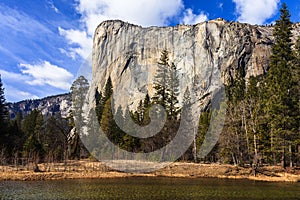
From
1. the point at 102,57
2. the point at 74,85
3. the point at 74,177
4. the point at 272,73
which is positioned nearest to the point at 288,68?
the point at 272,73

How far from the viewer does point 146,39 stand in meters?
108

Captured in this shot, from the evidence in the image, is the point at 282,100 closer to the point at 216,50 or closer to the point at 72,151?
the point at 72,151

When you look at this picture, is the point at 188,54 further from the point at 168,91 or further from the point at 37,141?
the point at 37,141

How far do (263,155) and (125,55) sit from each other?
74.2 metres

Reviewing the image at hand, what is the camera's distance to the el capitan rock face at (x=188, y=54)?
87562 mm

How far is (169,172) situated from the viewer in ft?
109

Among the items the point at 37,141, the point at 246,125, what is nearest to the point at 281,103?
the point at 246,125

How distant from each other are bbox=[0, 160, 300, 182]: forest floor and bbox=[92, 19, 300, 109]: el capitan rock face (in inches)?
1853

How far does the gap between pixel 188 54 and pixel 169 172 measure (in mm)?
66964

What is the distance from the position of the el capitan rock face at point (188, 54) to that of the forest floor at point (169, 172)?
4707 centimetres

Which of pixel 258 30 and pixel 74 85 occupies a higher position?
pixel 258 30

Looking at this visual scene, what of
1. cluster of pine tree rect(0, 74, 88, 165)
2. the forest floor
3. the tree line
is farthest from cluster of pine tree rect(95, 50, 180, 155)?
the forest floor

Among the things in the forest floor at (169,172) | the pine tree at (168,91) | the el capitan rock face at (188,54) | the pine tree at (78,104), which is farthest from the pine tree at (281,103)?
the el capitan rock face at (188,54)

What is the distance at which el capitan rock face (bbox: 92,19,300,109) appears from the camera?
87.6 metres
